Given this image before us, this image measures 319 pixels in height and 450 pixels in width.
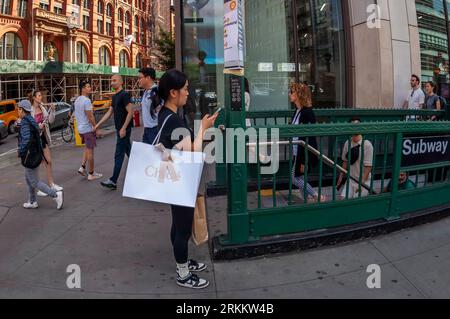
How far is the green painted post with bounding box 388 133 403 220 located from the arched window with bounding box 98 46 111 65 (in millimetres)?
49766

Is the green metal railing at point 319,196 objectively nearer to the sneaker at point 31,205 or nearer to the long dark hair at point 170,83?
the long dark hair at point 170,83

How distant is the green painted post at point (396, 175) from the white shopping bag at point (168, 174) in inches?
90.1

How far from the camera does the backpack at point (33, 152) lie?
16.6ft

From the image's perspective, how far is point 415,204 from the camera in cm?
450

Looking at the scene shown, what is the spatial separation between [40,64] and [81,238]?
101 ft

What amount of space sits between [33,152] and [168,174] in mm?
2918

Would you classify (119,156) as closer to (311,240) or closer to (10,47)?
(311,240)

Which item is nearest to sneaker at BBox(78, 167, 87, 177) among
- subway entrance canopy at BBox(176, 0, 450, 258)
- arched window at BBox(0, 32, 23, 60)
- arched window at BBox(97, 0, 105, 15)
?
subway entrance canopy at BBox(176, 0, 450, 258)

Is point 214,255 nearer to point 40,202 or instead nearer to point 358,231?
point 358,231

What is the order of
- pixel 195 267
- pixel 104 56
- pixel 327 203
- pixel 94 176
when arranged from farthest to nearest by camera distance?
1. pixel 104 56
2. pixel 94 176
3. pixel 327 203
4. pixel 195 267

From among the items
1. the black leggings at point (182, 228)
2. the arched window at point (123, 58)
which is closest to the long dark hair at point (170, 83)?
the black leggings at point (182, 228)

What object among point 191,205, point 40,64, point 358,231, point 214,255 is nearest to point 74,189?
point 214,255

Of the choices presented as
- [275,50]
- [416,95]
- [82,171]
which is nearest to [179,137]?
[82,171]

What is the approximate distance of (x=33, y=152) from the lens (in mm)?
5098
